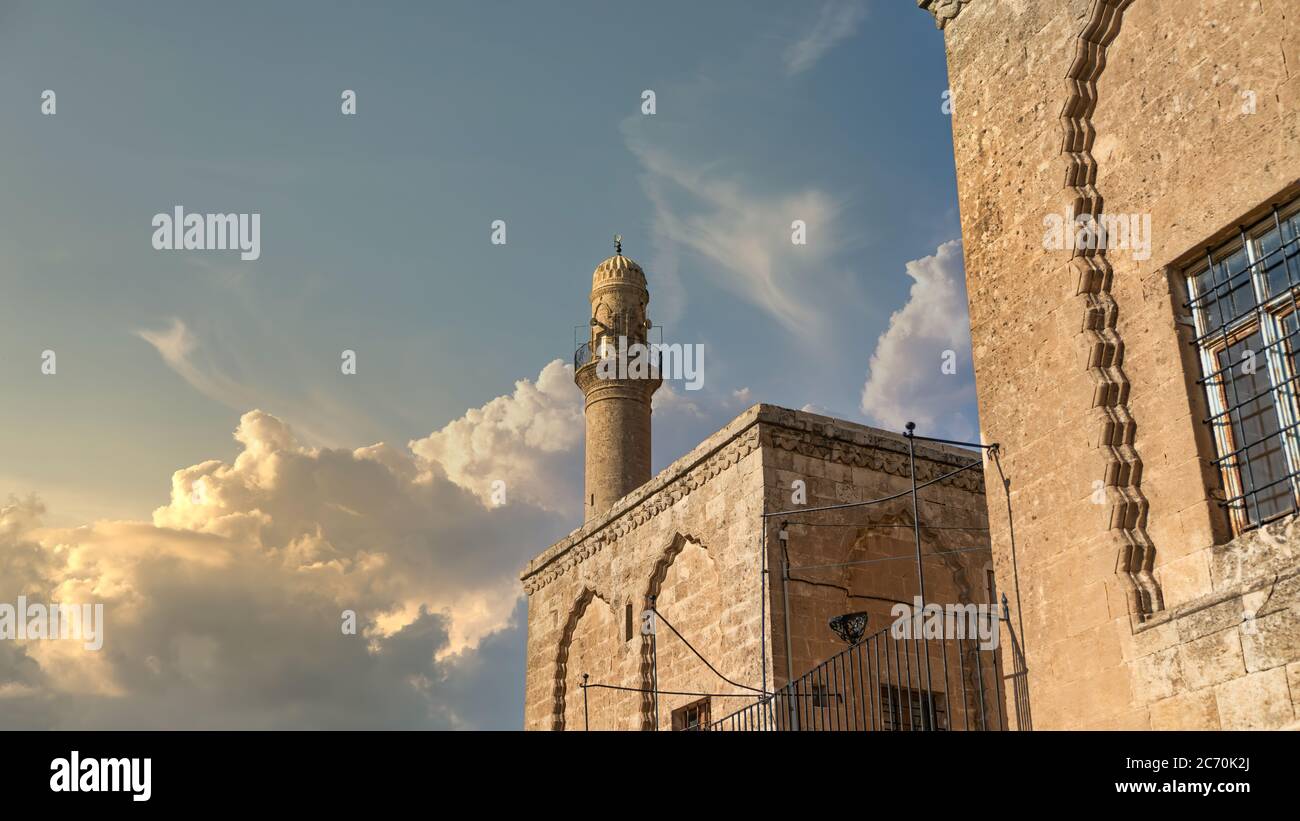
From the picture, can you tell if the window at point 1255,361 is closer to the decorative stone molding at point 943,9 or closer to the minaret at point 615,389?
the decorative stone molding at point 943,9

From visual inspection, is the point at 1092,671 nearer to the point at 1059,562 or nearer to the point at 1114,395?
the point at 1059,562

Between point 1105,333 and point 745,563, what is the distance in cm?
672

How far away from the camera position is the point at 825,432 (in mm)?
13711

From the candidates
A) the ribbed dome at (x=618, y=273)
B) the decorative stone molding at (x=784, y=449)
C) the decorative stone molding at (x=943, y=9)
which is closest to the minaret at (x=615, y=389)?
the ribbed dome at (x=618, y=273)

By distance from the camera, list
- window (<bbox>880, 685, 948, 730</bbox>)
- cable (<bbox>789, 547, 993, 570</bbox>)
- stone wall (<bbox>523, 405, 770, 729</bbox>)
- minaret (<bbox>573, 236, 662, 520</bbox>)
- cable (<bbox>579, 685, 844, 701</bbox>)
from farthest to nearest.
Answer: minaret (<bbox>573, 236, 662, 520</bbox>)
stone wall (<bbox>523, 405, 770, 729</bbox>)
cable (<bbox>789, 547, 993, 570</bbox>)
window (<bbox>880, 685, 948, 730</bbox>)
cable (<bbox>579, 685, 844, 701</bbox>)

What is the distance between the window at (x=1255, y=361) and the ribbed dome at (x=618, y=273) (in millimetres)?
21373

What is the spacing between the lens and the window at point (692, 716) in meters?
13.4

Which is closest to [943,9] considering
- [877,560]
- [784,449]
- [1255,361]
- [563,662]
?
[1255,361]

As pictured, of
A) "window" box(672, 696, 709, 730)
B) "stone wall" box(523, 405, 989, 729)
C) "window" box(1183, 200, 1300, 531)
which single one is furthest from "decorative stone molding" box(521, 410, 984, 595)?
"window" box(1183, 200, 1300, 531)

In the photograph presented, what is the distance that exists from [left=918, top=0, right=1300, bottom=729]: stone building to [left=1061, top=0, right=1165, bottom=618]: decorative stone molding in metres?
0.01

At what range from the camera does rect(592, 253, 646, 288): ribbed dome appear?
27.5 metres

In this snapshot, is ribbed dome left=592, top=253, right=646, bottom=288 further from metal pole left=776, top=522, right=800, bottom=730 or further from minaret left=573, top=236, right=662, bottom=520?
metal pole left=776, top=522, right=800, bottom=730
